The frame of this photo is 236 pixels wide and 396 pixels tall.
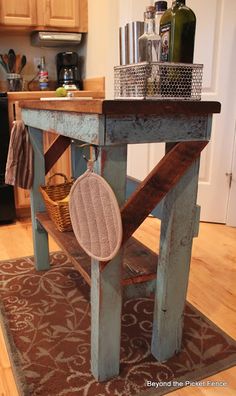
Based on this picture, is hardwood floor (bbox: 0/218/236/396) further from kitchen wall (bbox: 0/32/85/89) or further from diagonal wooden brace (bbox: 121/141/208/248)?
kitchen wall (bbox: 0/32/85/89)

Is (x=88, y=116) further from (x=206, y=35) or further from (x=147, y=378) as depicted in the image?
(x=206, y=35)

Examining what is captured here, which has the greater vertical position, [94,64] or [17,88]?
[94,64]

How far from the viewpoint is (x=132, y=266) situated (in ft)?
3.99

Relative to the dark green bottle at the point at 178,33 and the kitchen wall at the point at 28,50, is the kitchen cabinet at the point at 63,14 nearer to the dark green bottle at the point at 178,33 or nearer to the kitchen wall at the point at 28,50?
the kitchen wall at the point at 28,50

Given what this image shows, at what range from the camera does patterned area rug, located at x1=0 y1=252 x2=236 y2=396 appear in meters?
1.12

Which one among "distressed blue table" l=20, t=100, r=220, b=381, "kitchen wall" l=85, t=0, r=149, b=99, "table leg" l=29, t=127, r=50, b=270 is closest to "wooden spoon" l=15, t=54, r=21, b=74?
"kitchen wall" l=85, t=0, r=149, b=99

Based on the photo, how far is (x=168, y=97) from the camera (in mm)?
1048

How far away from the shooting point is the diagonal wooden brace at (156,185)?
38.3 inches

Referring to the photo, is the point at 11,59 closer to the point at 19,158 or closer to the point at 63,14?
the point at 63,14

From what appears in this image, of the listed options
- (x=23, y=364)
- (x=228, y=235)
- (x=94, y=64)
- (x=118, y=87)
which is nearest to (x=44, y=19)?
(x=94, y=64)

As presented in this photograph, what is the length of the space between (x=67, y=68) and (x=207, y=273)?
2.08 meters

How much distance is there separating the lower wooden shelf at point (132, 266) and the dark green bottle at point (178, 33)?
0.68 m

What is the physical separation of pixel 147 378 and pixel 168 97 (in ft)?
2.97

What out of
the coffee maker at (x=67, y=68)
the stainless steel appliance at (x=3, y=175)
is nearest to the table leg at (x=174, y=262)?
the stainless steel appliance at (x=3, y=175)
